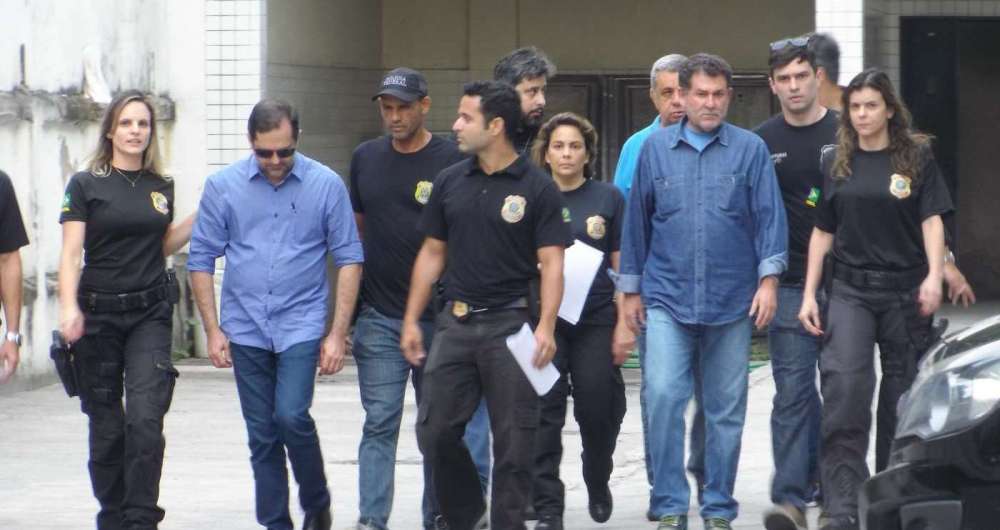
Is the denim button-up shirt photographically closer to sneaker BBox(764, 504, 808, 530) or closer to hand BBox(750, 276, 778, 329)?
hand BBox(750, 276, 778, 329)

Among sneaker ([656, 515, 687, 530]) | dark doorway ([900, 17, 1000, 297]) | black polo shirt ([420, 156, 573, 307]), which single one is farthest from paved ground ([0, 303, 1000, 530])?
dark doorway ([900, 17, 1000, 297])

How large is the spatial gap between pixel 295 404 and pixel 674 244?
159 centimetres

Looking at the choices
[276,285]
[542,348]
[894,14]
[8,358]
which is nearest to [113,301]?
[8,358]

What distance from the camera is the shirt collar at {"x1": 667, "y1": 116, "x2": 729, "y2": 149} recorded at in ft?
24.1

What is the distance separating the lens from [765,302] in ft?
23.7

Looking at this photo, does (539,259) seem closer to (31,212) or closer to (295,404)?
(295,404)

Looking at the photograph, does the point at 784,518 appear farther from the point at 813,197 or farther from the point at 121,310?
the point at 121,310

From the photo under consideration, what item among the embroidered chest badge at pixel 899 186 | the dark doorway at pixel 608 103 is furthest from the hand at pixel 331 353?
the dark doorway at pixel 608 103

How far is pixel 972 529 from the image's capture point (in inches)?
207

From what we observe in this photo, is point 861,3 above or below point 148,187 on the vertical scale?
above

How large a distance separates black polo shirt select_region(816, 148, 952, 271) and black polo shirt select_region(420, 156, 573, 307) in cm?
111

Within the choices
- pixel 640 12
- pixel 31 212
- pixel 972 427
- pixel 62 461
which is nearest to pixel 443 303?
pixel 972 427

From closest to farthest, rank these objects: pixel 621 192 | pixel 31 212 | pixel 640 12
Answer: pixel 621 192 < pixel 31 212 < pixel 640 12

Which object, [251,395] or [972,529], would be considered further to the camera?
[251,395]
